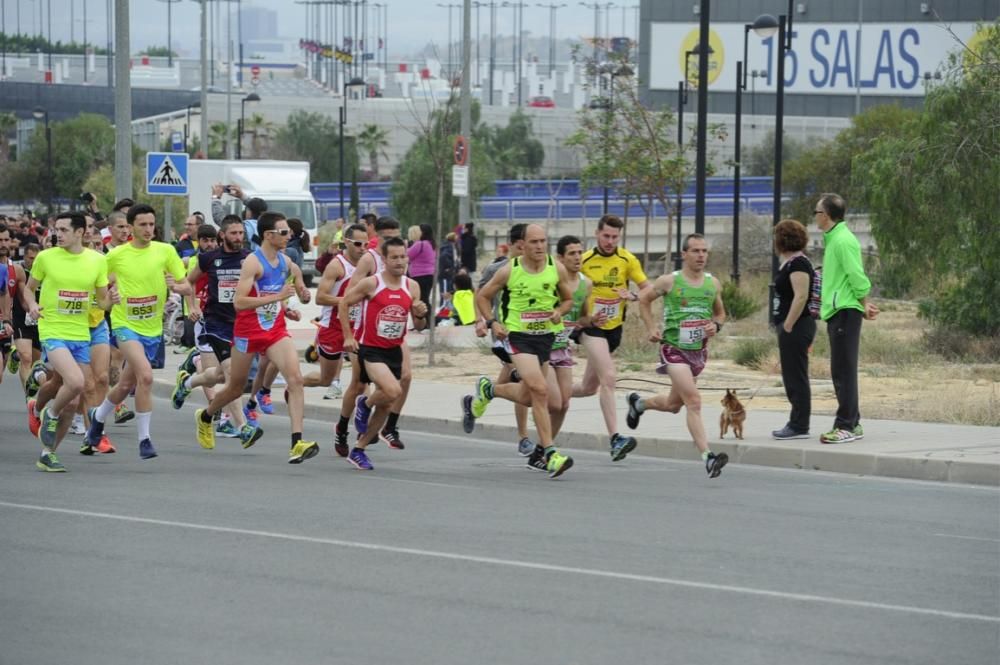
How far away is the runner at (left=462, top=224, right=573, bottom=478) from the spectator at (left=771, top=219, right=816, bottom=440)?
221 centimetres

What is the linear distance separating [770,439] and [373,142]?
91.1 metres

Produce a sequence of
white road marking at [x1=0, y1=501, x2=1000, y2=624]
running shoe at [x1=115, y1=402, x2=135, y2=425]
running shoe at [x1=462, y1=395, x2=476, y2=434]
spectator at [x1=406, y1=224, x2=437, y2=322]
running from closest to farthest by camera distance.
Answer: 1. white road marking at [x1=0, y1=501, x2=1000, y2=624]
2. running shoe at [x1=462, y1=395, x2=476, y2=434]
3. running shoe at [x1=115, y1=402, x2=135, y2=425]
4. spectator at [x1=406, y1=224, x2=437, y2=322]

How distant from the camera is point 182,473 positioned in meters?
12.5

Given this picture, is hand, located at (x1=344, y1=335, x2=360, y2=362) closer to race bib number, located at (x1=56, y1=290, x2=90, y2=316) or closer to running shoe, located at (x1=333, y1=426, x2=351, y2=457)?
running shoe, located at (x1=333, y1=426, x2=351, y2=457)

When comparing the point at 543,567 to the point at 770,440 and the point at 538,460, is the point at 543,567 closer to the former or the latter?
the point at 538,460

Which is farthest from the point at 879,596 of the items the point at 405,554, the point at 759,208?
the point at 759,208

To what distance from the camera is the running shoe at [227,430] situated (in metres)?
15.2

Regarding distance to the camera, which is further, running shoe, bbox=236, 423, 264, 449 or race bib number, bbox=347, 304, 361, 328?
race bib number, bbox=347, 304, 361, 328

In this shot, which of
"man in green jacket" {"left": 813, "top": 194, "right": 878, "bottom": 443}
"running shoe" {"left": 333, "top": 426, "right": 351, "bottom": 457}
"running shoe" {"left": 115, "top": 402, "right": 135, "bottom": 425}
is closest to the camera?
"running shoe" {"left": 333, "top": 426, "right": 351, "bottom": 457}

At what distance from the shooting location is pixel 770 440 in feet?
46.9

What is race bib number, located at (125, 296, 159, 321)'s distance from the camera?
13.3 meters

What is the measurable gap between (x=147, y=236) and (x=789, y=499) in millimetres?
5527

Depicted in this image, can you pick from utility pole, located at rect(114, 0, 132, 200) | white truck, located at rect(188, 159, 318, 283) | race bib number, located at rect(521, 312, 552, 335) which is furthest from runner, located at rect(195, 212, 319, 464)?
white truck, located at rect(188, 159, 318, 283)

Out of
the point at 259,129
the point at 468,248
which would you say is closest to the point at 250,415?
the point at 468,248
